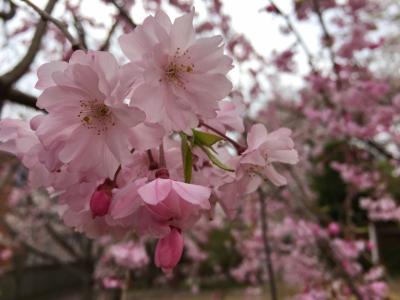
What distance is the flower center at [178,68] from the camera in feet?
2.24

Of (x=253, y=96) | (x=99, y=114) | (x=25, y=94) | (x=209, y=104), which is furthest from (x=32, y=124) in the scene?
(x=253, y=96)

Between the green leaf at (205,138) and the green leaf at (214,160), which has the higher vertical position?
the green leaf at (205,138)

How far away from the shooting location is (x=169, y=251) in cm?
63

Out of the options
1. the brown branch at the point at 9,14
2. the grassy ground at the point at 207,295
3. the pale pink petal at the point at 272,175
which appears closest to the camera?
the pale pink petal at the point at 272,175

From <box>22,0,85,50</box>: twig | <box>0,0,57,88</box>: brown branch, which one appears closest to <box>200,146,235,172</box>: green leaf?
<box>22,0,85,50</box>: twig

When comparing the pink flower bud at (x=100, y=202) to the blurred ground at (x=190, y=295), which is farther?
the blurred ground at (x=190, y=295)

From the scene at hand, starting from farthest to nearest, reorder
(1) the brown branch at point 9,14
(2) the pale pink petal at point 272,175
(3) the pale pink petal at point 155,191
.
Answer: (1) the brown branch at point 9,14, (2) the pale pink petal at point 272,175, (3) the pale pink petal at point 155,191

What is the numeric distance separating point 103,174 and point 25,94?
89 centimetres

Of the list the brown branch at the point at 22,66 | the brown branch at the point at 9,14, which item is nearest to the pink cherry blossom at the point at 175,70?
the brown branch at the point at 22,66

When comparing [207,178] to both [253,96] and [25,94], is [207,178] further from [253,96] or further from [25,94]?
[253,96]

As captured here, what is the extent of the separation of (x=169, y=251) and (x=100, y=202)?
0.13 m

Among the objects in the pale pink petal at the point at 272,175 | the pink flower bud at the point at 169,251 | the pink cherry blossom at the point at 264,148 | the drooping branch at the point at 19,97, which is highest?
the drooping branch at the point at 19,97

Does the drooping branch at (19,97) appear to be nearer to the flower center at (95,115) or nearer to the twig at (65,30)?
the twig at (65,30)

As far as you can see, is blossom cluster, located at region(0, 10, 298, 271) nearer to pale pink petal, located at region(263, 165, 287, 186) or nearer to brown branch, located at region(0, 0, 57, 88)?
pale pink petal, located at region(263, 165, 287, 186)
